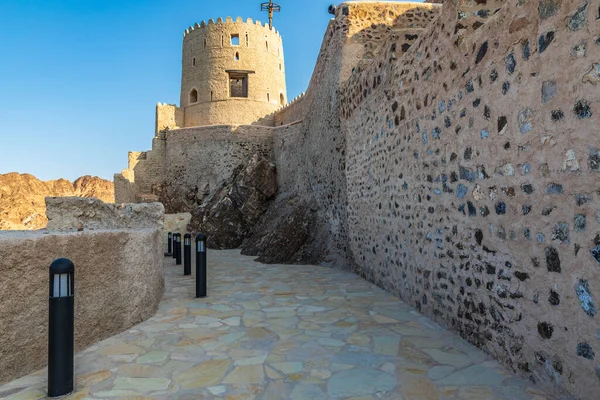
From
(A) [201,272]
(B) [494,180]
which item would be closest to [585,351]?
(B) [494,180]

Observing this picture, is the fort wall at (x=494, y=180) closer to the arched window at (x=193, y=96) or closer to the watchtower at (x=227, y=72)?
the watchtower at (x=227, y=72)

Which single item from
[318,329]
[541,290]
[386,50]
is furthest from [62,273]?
[386,50]

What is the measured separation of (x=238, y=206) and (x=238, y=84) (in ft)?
57.6

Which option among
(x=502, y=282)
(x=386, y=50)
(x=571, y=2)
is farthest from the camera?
(x=386, y=50)

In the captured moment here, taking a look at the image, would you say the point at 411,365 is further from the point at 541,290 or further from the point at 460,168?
the point at 460,168

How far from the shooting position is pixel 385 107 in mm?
5910

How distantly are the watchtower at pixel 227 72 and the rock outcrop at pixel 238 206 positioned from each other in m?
12.6

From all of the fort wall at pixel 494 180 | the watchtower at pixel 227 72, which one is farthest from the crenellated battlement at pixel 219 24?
the fort wall at pixel 494 180

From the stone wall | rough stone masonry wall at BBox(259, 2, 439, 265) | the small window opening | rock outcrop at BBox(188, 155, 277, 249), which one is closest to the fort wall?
rough stone masonry wall at BBox(259, 2, 439, 265)

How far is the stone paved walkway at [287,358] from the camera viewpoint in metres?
2.64

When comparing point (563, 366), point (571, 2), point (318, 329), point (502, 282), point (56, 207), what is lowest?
point (318, 329)

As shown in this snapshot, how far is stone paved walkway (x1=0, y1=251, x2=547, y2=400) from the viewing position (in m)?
2.64

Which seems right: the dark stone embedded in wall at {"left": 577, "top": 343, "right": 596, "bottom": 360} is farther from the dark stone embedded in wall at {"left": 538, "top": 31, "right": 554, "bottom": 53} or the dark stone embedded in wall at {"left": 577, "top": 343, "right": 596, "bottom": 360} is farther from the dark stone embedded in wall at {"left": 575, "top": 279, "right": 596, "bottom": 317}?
the dark stone embedded in wall at {"left": 538, "top": 31, "right": 554, "bottom": 53}

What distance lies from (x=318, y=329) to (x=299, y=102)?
1980 centimetres
